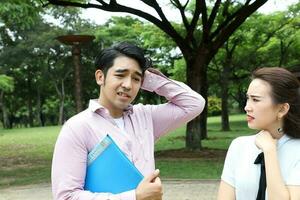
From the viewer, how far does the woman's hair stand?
83.9 inches

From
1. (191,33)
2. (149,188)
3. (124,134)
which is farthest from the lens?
(191,33)

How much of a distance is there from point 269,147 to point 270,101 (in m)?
0.19

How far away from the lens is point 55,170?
1930 millimetres

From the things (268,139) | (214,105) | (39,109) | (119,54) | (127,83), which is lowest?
(214,105)

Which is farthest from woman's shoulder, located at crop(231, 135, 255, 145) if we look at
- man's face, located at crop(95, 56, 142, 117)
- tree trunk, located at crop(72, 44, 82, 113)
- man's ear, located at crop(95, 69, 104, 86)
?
tree trunk, located at crop(72, 44, 82, 113)

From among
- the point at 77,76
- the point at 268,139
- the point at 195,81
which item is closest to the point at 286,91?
the point at 268,139

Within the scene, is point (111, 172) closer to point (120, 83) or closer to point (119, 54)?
point (120, 83)

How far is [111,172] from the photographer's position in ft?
6.24

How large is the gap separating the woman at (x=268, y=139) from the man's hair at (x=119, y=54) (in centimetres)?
50

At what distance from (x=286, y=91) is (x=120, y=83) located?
0.70 m

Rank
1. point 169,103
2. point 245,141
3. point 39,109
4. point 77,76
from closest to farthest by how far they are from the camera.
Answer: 1. point 245,141
2. point 169,103
3. point 77,76
4. point 39,109

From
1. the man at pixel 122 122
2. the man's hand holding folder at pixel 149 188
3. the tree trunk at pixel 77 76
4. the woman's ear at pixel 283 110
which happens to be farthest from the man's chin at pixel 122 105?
the tree trunk at pixel 77 76

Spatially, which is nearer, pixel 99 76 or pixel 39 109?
pixel 99 76

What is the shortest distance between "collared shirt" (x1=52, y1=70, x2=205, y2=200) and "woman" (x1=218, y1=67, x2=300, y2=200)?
342 millimetres
